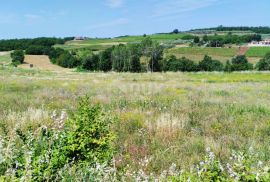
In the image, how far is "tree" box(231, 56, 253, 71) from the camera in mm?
115312

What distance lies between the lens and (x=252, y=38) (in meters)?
198

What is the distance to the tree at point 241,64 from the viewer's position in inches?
4540

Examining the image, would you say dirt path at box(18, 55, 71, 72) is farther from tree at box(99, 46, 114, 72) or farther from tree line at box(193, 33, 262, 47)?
tree line at box(193, 33, 262, 47)

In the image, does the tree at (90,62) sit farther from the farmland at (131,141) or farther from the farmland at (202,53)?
the farmland at (131,141)

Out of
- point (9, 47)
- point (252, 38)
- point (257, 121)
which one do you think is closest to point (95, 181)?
point (257, 121)

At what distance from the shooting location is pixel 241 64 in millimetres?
118312

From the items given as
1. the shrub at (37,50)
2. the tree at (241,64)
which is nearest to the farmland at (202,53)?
the tree at (241,64)

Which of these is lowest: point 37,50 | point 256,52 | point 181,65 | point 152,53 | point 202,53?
A: point 181,65

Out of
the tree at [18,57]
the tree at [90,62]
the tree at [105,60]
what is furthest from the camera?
the tree at [105,60]

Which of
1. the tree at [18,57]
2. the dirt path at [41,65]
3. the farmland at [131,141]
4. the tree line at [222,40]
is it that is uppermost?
the farmland at [131,141]

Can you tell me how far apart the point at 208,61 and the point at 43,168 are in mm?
120865

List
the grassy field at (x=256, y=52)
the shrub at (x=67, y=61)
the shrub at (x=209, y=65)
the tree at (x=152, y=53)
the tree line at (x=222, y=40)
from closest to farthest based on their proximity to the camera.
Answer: the shrub at (x=209, y=65) → the tree at (x=152, y=53) → the shrub at (x=67, y=61) → the grassy field at (x=256, y=52) → the tree line at (x=222, y=40)

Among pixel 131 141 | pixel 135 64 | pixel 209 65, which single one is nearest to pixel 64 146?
pixel 131 141

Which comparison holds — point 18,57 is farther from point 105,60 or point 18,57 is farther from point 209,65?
point 209,65
